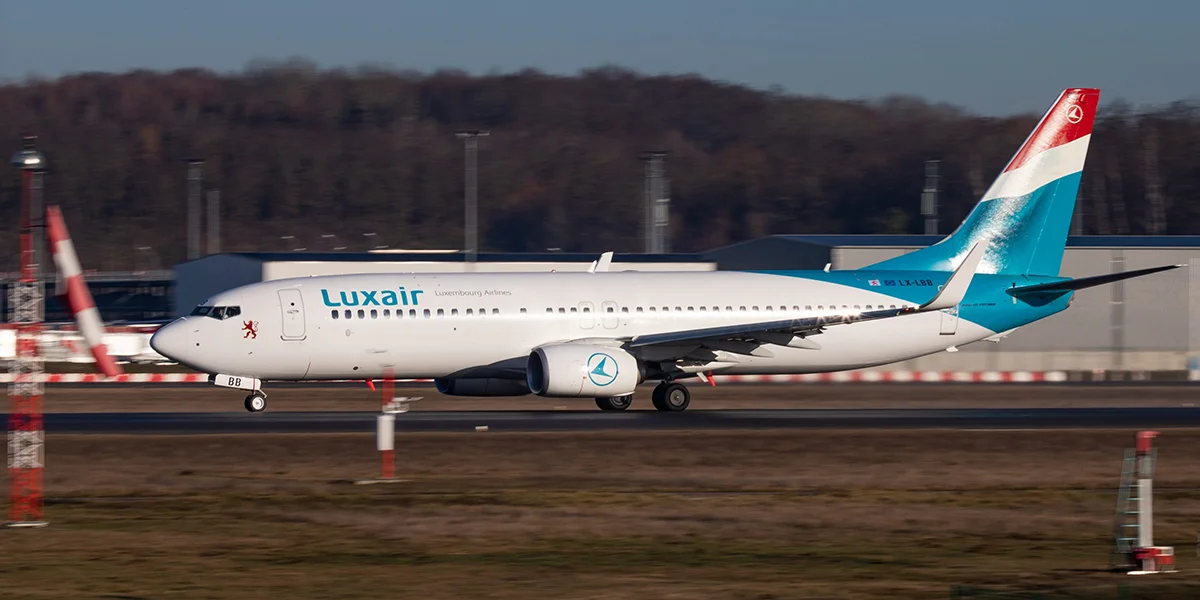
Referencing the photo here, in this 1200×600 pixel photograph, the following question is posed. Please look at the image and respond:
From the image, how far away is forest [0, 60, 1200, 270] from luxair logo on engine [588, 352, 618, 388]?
329 feet

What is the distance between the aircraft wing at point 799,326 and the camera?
31.8 m

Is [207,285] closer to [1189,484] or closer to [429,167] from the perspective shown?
[1189,484]

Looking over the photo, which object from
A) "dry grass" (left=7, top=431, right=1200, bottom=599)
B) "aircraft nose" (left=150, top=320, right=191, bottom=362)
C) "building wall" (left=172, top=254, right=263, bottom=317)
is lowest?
"dry grass" (left=7, top=431, right=1200, bottom=599)

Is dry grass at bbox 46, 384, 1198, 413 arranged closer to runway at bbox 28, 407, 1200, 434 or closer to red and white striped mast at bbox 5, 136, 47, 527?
runway at bbox 28, 407, 1200, 434

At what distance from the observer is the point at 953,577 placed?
44.5 ft

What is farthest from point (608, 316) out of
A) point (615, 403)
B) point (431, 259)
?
point (431, 259)

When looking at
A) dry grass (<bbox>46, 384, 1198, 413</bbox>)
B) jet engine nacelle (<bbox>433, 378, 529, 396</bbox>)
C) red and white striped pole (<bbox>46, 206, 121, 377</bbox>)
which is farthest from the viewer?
red and white striped pole (<bbox>46, 206, 121, 377</bbox>)

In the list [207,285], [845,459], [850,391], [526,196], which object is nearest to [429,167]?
[526,196]

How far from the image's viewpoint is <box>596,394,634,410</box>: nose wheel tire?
32969 millimetres

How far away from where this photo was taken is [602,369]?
3130 cm

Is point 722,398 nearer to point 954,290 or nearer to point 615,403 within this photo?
point 615,403

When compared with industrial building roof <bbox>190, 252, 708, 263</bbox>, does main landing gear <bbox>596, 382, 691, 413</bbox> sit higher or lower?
lower

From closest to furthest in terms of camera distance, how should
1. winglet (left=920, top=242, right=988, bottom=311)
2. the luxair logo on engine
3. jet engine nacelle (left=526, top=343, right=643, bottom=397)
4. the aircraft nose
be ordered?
jet engine nacelle (left=526, top=343, right=643, bottom=397) < the luxair logo on engine < winglet (left=920, top=242, right=988, bottom=311) < the aircraft nose

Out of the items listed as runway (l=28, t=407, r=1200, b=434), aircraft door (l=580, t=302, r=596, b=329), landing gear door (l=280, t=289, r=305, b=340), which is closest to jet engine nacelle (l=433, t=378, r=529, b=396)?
runway (l=28, t=407, r=1200, b=434)
